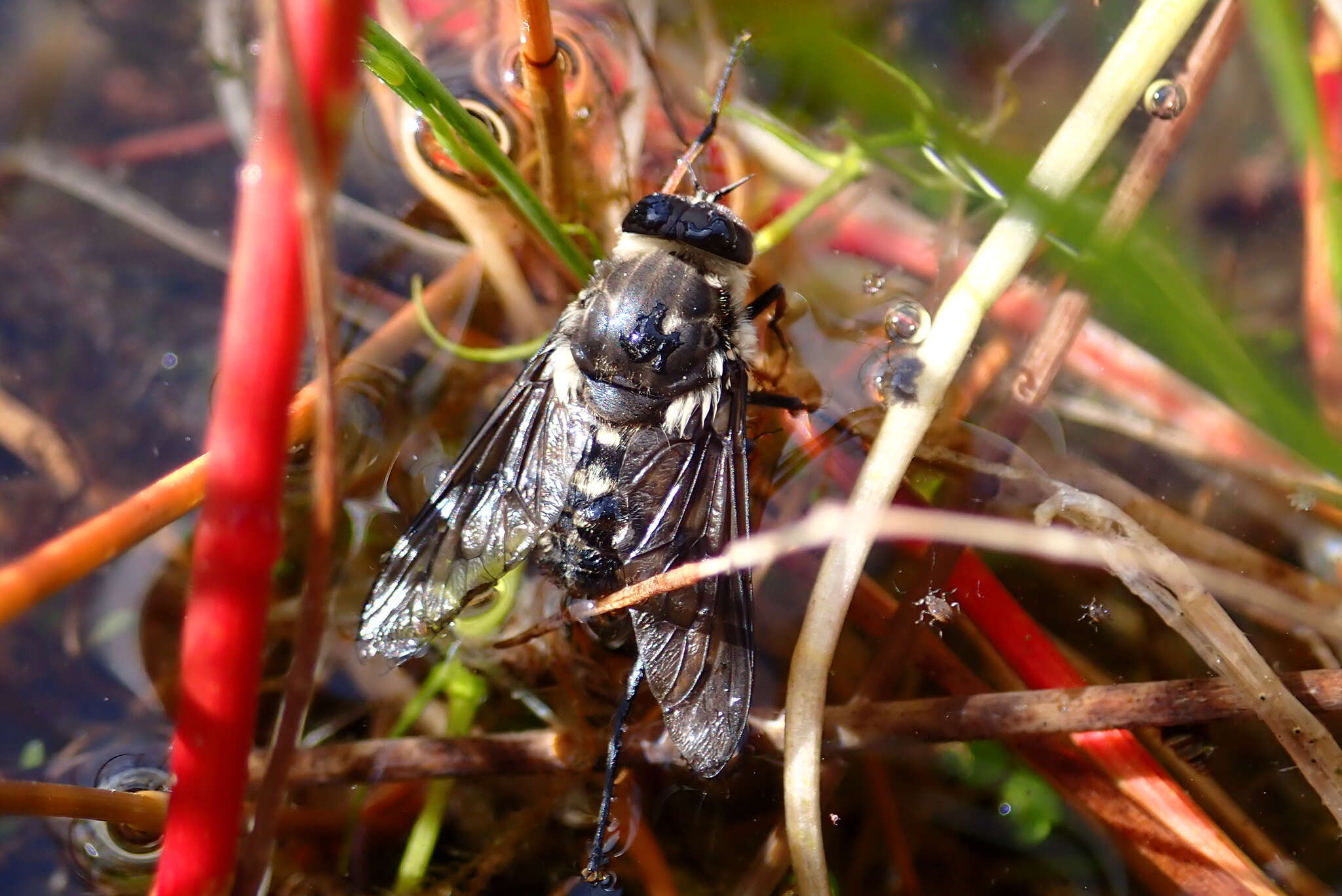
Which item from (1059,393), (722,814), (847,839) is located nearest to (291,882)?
(722,814)

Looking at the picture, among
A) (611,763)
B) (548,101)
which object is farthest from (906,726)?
(548,101)

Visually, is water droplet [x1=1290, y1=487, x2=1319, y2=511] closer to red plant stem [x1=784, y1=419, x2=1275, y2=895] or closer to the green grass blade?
red plant stem [x1=784, y1=419, x2=1275, y2=895]

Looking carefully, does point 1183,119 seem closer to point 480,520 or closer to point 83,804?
point 480,520

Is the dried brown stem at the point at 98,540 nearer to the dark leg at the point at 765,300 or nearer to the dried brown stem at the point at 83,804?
the dried brown stem at the point at 83,804

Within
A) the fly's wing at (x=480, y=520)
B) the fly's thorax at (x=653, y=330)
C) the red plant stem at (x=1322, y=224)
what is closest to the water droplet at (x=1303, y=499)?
the red plant stem at (x=1322, y=224)

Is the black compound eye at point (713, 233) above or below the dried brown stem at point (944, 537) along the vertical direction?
above

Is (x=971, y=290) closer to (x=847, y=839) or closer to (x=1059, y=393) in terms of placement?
(x=1059, y=393)
